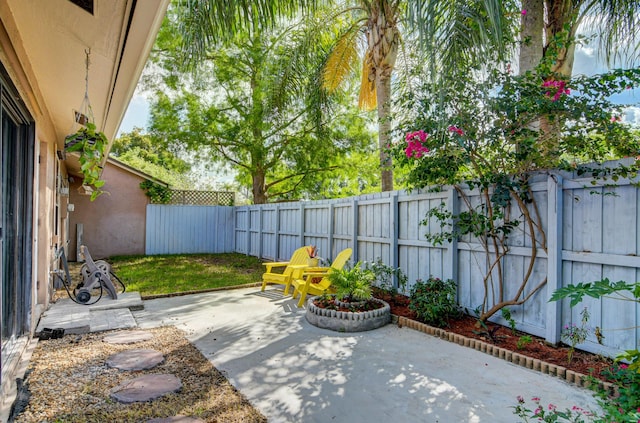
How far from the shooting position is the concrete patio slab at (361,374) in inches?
103

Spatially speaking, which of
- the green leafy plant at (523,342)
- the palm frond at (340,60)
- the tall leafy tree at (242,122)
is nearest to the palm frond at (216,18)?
the palm frond at (340,60)

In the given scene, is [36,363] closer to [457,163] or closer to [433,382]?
[433,382]

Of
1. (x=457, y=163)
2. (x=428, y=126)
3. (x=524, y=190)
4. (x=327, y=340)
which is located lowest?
(x=327, y=340)

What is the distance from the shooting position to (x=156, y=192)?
39.9 ft

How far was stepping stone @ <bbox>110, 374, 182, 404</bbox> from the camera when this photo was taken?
2.73 metres

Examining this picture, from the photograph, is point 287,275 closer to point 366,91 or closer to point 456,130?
point 456,130

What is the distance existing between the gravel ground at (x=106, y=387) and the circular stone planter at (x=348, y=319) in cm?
153

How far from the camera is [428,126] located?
4.20 meters

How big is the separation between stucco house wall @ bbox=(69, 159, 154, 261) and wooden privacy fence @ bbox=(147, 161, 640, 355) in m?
6.43

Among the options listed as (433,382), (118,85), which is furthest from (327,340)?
(118,85)

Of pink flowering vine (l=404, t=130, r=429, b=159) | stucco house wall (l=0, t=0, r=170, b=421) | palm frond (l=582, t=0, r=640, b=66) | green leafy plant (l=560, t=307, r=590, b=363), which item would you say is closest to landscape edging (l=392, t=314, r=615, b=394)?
green leafy plant (l=560, t=307, r=590, b=363)

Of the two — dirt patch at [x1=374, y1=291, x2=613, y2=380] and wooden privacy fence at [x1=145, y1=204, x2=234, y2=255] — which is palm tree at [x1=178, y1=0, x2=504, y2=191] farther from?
wooden privacy fence at [x1=145, y1=204, x2=234, y2=255]

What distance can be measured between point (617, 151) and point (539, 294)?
1.58 metres

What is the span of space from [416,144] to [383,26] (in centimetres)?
353
